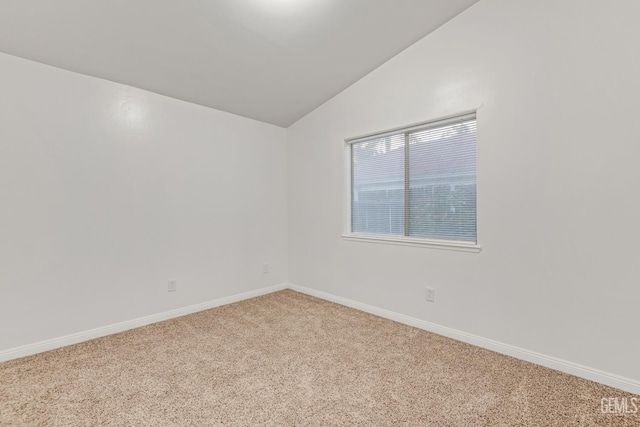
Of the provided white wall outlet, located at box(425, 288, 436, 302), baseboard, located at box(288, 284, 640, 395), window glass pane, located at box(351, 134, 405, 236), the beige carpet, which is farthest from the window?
the beige carpet

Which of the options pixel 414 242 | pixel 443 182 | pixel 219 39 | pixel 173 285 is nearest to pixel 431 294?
pixel 414 242

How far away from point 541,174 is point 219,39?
2630mm

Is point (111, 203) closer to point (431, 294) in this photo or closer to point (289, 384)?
point (289, 384)

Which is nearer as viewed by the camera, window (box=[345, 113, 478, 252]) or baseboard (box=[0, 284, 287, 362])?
baseboard (box=[0, 284, 287, 362])

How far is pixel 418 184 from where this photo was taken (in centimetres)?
288

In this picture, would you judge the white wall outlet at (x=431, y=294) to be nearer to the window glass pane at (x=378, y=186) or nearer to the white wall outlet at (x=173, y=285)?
the window glass pane at (x=378, y=186)

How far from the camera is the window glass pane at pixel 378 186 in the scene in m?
3.06

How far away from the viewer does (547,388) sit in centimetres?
183

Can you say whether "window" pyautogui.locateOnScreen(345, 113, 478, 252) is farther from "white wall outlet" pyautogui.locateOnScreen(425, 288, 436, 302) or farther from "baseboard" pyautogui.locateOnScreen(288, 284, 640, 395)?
"baseboard" pyautogui.locateOnScreen(288, 284, 640, 395)

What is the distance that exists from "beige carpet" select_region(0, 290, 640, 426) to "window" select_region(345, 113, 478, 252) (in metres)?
0.95

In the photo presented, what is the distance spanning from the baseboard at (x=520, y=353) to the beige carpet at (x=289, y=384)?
0.06 meters

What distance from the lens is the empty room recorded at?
1803mm

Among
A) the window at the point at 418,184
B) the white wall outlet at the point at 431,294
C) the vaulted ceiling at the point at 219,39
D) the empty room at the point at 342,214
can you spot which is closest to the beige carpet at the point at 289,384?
the empty room at the point at 342,214

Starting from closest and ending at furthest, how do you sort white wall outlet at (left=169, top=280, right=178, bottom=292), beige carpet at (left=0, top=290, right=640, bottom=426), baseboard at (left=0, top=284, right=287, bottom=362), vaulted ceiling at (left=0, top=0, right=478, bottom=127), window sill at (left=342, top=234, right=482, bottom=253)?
beige carpet at (left=0, top=290, right=640, bottom=426) < vaulted ceiling at (left=0, top=0, right=478, bottom=127) < baseboard at (left=0, top=284, right=287, bottom=362) < window sill at (left=342, top=234, right=482, bottom=253) < white wall outlet at (left=169, top=280, right=178, bottom=292)
